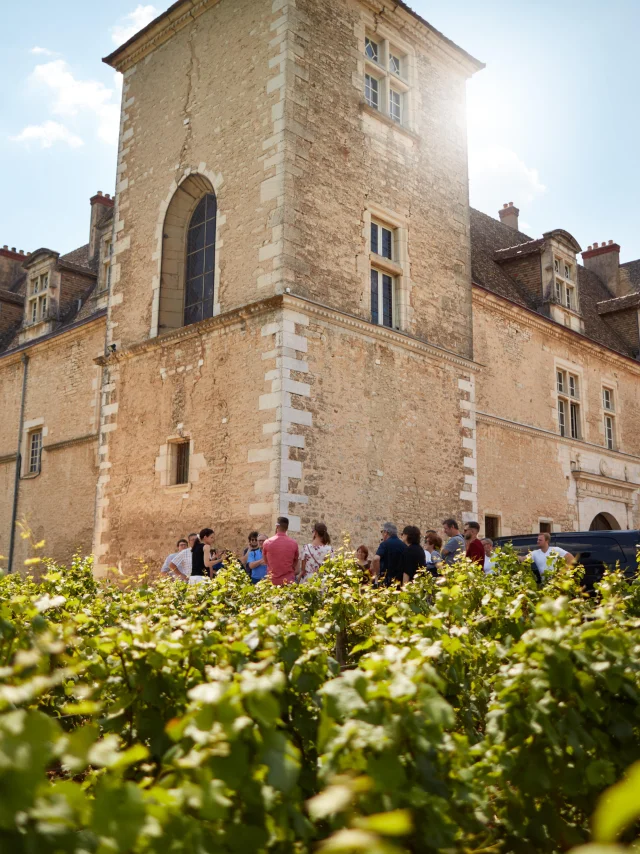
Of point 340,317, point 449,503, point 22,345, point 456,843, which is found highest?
point 22,345

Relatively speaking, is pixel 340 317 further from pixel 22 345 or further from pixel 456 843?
pixel 22 345

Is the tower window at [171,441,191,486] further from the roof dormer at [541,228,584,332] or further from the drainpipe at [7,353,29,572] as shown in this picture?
the roof dormer at [541,228,584,332]

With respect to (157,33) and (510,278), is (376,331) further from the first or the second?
(510,278)

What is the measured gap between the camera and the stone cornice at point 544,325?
1594cm

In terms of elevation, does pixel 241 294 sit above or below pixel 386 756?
above

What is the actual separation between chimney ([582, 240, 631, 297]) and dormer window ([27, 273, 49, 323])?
16615 millimetres

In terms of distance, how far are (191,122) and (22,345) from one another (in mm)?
9052

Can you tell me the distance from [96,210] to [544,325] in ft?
42.0

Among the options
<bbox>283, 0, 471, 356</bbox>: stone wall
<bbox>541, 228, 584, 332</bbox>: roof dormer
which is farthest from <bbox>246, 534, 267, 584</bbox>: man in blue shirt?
<bbox>541, 228, 584, 332</bbox>: roof dormer

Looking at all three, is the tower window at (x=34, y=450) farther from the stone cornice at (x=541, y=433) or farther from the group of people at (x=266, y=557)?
the stone cornice at (x=541, y=433)

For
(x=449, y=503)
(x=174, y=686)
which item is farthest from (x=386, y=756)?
(x=449, y=503)

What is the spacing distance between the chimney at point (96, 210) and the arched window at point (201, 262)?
9.56 m

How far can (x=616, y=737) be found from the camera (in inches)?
110

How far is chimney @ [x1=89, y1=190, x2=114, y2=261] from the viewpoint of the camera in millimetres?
22250
